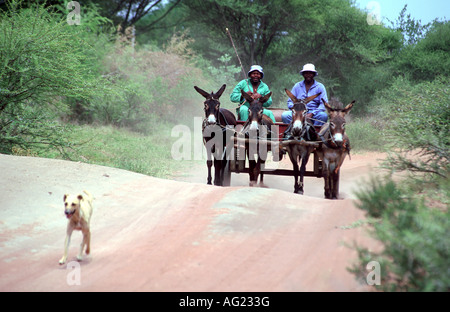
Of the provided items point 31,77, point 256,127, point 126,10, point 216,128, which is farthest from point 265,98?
point 126,10

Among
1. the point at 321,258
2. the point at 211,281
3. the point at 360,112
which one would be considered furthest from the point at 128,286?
the point at 360,112

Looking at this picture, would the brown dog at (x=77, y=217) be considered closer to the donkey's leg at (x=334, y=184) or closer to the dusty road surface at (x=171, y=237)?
the dusty road surface at (x=171, y=237)

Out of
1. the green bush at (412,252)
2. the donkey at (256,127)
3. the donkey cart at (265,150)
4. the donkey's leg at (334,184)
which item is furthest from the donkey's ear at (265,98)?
the green bush at (412,252)

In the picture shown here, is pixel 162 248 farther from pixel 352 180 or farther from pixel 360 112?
pixel 360 112

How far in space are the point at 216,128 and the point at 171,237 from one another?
439cm

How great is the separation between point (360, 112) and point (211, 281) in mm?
21729

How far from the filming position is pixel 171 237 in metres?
5.93

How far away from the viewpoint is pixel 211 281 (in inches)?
185

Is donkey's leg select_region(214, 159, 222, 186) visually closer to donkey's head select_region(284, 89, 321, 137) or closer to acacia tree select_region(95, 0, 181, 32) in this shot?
donkey's head select_region(284, 89, 321, 137)

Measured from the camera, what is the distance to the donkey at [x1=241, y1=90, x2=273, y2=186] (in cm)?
942

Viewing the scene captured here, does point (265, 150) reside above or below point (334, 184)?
above

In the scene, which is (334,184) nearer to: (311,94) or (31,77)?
(311,94)

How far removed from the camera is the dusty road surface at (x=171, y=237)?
4756mm

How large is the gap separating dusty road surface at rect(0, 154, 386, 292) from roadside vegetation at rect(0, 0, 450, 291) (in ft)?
2.18
